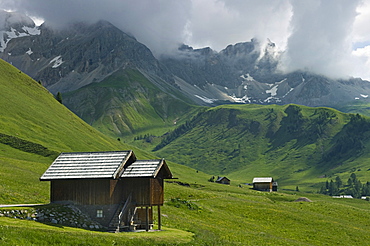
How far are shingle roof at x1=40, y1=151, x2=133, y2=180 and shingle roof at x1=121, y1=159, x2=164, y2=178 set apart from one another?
114cm

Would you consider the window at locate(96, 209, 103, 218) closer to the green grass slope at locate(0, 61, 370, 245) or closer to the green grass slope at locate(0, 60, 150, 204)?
the green grass slope at locate(0, 61, 370, 245)

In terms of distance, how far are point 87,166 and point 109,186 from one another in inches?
149

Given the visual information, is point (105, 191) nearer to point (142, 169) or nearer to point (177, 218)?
point (142, 169)

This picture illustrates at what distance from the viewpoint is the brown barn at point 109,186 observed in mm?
51594

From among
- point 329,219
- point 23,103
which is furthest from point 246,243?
point 23,103

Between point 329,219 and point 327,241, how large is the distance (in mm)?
22442

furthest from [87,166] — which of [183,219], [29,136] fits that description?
[29,136]

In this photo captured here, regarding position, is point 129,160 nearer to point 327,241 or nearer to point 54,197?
point 54,197

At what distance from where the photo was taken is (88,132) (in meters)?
193

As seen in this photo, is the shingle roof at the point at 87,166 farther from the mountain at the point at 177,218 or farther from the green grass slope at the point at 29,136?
the green grass slope at the point at 29,136

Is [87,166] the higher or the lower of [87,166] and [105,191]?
the higher

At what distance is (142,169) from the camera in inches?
2152

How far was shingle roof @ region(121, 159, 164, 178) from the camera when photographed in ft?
176

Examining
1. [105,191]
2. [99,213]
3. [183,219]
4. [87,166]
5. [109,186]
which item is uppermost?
[87,166]
